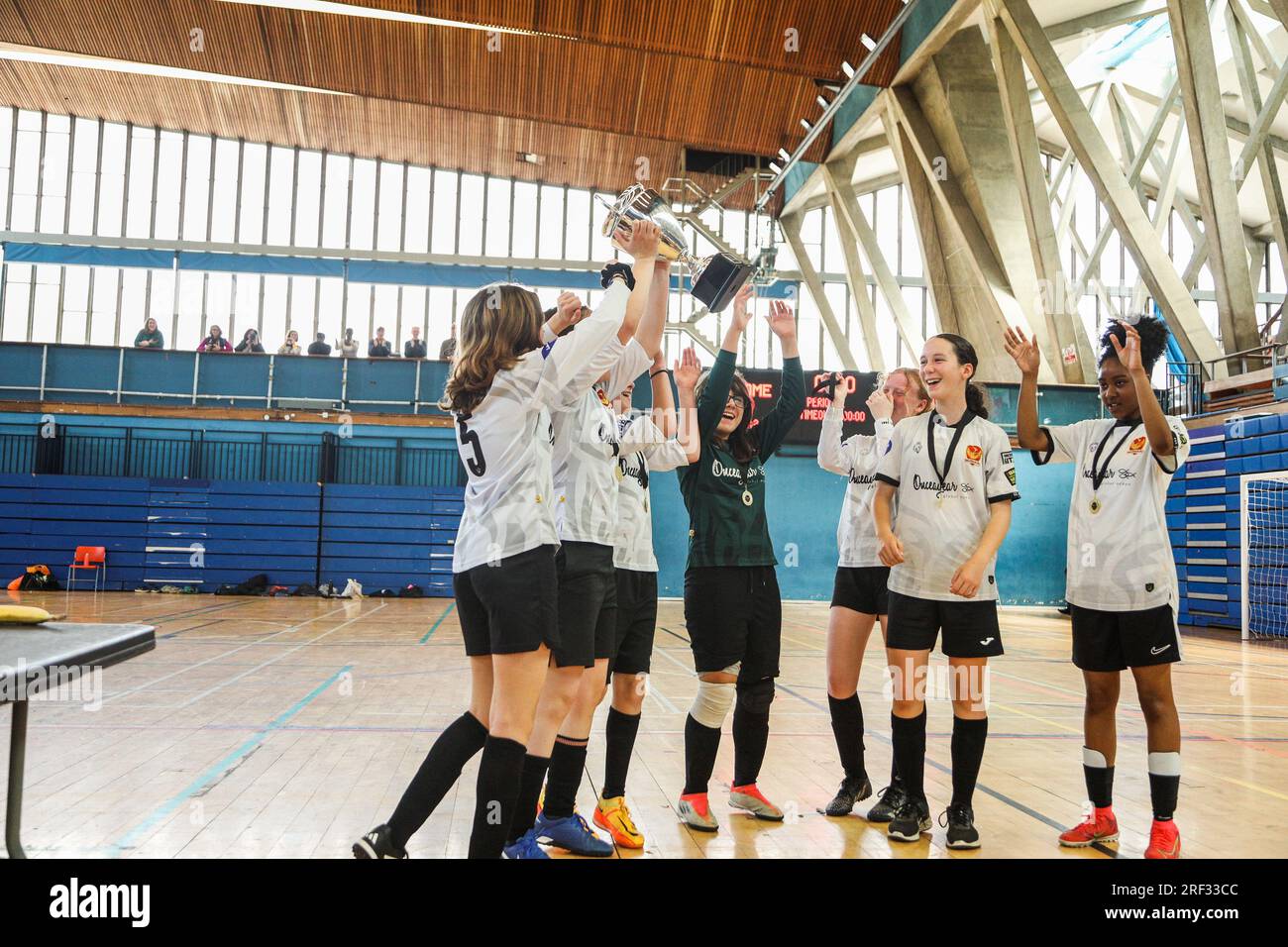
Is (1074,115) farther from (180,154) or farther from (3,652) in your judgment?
(180,154)

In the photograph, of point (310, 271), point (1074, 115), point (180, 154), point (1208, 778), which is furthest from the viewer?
point (180, 154)

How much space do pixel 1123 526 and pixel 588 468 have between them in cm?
184


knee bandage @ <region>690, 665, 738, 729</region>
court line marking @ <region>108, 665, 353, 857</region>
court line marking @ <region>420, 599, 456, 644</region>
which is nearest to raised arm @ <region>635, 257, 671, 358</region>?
knee bandage @ <region>690, 665, 738, 729</region>

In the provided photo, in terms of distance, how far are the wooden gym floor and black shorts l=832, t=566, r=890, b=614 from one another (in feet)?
2.62

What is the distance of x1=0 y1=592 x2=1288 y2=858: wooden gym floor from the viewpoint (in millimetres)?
3057

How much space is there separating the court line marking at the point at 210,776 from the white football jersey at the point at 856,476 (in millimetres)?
2688

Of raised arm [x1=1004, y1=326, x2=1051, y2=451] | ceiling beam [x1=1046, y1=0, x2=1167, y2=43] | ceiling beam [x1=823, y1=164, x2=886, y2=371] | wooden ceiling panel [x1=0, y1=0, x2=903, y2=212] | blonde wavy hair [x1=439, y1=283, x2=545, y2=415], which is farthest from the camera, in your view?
ceiling beam [x1=823, y1=164, x2=886, y2=371]

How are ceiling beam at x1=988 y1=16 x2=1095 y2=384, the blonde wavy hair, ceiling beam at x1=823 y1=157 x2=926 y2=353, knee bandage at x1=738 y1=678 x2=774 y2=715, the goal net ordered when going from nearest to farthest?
the blonde wavy hair → knee bandage at x1=738 y1=678 x2=774 y2=715 → the goal net → ceiling beam at x1=988 y1=16 x2=1095 y2=384 → ceiling beam at x1=823 y1=157 x2=926 y2=353

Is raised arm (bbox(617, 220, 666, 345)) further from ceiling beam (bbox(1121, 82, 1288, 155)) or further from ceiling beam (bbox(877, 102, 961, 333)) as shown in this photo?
ceiling beam (bbox(1121, 82, 1288, 155))

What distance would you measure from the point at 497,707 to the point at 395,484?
48.3 feet

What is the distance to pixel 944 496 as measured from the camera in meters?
3.33

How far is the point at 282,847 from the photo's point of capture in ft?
9.44

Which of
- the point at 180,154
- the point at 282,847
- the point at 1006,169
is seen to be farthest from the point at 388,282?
the point at 282,847

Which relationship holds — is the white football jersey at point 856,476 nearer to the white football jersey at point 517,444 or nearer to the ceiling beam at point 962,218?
the white football jersey at point 517,444
